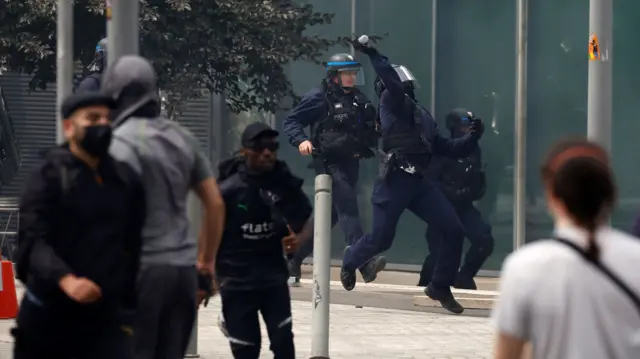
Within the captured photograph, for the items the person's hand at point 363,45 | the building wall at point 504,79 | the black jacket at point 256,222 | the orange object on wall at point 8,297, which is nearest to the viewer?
the black jacket at point 256,222

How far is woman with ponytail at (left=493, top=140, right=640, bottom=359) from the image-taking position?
416 centimetres

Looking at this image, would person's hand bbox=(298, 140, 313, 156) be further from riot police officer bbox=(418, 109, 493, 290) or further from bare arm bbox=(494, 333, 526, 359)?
bare arm bbox=(494, 333, 526, 359)

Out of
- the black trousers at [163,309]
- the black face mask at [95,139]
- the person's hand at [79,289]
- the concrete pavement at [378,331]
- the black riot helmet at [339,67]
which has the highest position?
the black riot helmet at [339,67]

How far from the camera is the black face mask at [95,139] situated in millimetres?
5738

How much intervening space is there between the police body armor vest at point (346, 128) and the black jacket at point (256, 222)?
6.45m

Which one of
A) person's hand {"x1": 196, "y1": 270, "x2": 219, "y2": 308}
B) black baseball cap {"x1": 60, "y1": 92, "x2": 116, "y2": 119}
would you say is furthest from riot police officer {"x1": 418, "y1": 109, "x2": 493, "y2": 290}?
black baseball cap {"x1": 60, "y1": 92, "x2": 116, "y2": 119}

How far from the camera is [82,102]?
5.86 meters

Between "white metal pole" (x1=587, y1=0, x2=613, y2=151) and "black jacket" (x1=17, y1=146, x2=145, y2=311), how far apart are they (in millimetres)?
5142

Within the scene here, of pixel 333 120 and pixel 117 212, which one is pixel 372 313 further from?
pixel 117 212

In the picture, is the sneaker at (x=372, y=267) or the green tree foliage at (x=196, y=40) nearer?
the sneaker at (x=372, y=267)

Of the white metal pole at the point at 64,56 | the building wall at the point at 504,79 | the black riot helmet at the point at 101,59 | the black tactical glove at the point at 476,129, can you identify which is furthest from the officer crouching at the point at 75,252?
the building wall at the point at 504,79

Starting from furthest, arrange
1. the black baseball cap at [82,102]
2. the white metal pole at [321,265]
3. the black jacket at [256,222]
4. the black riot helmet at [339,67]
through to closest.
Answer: the black riot helmet at [339,67], the white metal pole at [321,265], the black jacket at [256,222], the black baseball cap at [82,102]

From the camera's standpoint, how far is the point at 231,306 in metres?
8.13

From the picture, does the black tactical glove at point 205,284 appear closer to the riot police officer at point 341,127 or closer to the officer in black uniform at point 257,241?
the officer in black uniform at point 257,241
